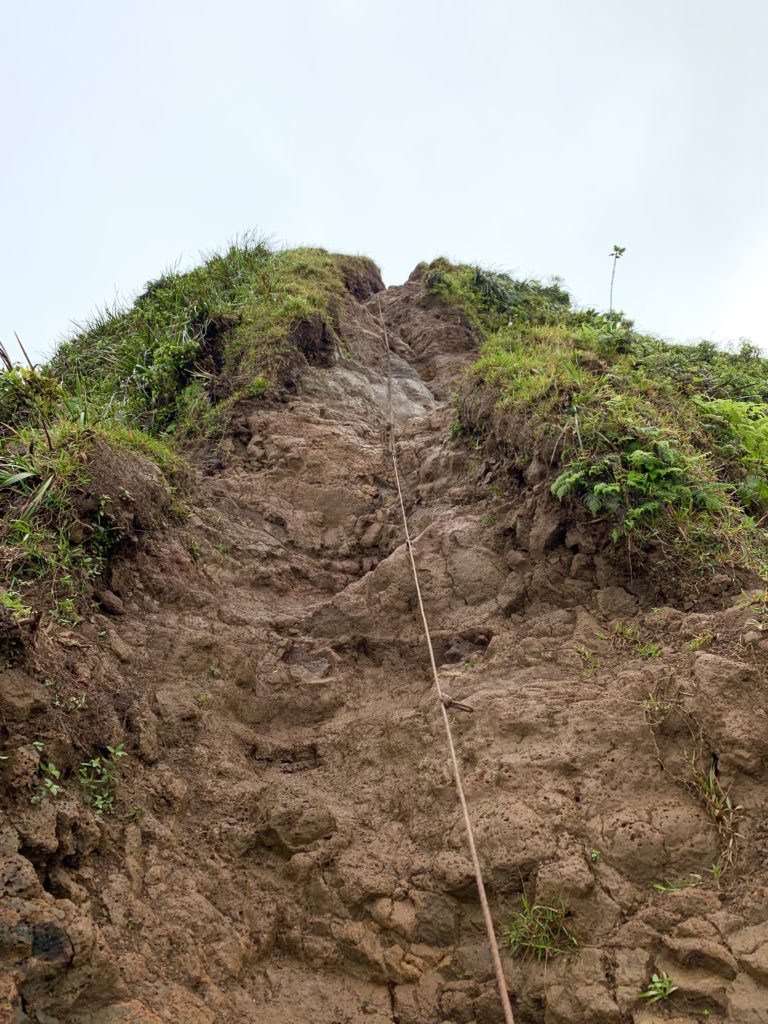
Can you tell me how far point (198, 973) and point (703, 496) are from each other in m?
3.93

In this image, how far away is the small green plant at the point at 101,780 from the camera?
3.32m

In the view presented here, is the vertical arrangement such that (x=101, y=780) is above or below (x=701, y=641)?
above

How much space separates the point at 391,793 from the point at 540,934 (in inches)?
42.3

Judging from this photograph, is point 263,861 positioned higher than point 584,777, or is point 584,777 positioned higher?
point 263,861

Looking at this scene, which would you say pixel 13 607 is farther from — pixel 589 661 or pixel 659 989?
pixel 659 989

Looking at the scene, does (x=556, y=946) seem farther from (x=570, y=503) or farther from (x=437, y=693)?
(x=570, y=503)

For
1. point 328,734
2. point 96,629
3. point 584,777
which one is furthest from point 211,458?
point 584,777

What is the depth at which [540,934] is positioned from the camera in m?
3.03

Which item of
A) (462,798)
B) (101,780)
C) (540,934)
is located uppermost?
(101,780)

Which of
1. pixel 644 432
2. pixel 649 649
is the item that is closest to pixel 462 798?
pixel 649 649

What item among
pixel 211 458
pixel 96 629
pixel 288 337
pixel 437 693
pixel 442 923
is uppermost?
pixel 288 337

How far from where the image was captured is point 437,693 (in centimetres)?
424

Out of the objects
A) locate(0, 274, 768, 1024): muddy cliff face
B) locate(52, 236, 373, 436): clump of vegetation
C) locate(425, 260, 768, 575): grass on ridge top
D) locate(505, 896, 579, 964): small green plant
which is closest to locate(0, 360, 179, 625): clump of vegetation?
locate(0, 274, 768, 1024): muddy cliff face

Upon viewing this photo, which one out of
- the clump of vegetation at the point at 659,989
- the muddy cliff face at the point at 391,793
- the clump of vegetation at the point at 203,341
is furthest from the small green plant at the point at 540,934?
the clump of vegetation at the point at 203,341
